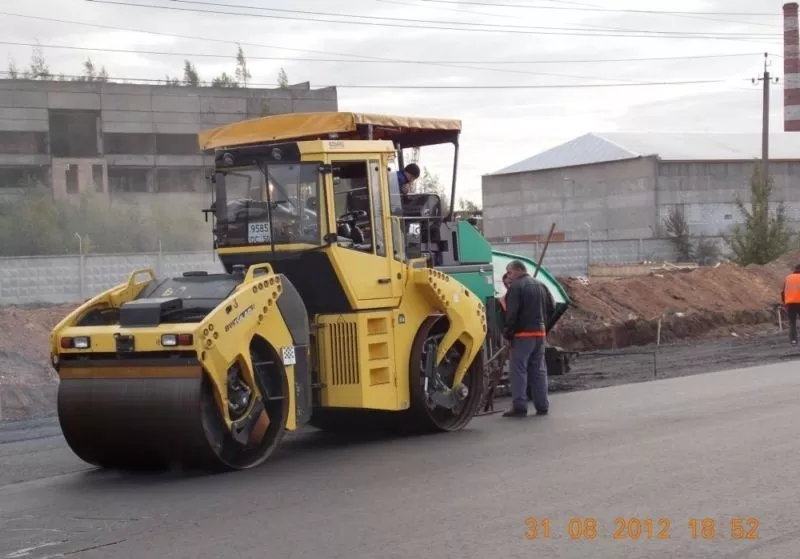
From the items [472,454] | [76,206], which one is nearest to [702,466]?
[472,454]

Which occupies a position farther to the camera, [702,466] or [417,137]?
[417,137]

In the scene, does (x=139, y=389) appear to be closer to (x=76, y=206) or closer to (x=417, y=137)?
(x=417, y=137)

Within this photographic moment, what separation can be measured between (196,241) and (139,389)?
32574 mm

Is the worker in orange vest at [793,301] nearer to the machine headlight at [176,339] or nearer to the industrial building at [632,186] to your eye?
the machine headlight at [176,339]

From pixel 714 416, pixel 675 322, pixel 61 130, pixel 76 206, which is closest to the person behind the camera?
pixel 714 416

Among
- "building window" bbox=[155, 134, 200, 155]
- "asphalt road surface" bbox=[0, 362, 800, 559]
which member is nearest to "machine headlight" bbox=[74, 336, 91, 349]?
"asphalt road surface" bbox=[0, 362, 800, 559]

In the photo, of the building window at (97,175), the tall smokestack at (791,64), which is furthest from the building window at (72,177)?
the tall smokestack at (791,64)

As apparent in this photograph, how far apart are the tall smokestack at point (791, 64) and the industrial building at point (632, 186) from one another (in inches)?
112

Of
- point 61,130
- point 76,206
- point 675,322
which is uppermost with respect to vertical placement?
point 61,130

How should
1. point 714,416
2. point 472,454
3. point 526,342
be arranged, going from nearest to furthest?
point 472,454 → point 714,416 → point 526,342

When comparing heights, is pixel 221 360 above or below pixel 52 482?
above

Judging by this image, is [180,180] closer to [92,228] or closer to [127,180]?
[127,180]

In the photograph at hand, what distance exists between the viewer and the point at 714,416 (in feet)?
40.2

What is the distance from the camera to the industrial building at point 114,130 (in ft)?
165
